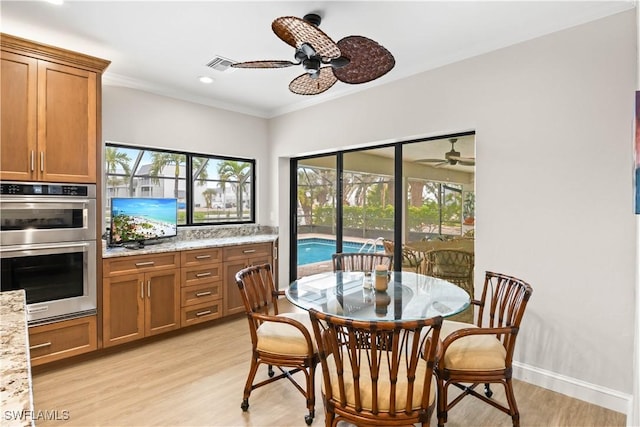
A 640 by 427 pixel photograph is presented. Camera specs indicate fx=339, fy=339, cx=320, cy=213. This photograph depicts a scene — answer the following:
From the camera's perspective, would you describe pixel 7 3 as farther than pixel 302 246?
No

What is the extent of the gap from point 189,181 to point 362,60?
9.89 feet

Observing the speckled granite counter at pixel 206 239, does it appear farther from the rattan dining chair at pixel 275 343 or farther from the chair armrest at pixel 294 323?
the chair armrest at pixel 294 323

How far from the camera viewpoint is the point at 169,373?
9.20 feet

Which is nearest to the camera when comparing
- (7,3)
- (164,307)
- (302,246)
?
(7,3)

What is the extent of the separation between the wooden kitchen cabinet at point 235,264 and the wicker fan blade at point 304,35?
8.75 ft

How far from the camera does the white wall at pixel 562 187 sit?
7.48 ft

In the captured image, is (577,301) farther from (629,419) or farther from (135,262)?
(135,262)

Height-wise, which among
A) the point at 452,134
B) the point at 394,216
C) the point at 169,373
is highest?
the point at 452,134

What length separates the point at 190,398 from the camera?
2.45 metres

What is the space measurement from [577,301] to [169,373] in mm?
3197

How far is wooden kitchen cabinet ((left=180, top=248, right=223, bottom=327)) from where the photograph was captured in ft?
11.9

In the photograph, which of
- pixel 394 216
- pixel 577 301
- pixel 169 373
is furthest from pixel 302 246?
pixel 577 301

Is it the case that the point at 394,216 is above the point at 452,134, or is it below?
below

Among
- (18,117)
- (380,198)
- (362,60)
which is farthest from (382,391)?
(18,117)
